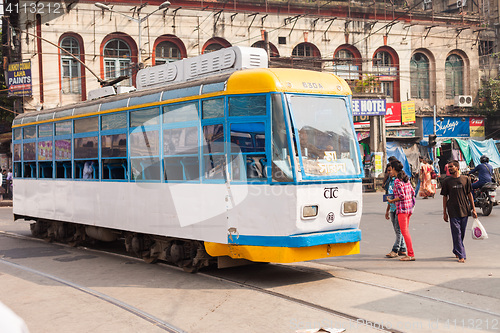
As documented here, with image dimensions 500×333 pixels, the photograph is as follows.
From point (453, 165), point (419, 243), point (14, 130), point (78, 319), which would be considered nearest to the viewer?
point (78, 319)

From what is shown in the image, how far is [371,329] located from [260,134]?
3249mm

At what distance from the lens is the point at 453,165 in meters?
10.5

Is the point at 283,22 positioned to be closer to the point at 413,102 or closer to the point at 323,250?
the point at 413,102

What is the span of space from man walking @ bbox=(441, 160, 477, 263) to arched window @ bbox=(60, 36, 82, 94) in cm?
2617

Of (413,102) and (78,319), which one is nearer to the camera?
(78,319)

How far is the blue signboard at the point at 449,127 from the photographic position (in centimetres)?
3891

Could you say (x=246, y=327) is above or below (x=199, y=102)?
below

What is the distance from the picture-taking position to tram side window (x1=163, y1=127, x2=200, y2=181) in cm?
943

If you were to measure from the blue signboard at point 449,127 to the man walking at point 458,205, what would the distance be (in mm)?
29400

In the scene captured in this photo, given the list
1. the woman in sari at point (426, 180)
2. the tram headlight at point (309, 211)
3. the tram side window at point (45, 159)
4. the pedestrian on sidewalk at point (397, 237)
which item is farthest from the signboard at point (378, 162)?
the tram headlight at point (309, 211)

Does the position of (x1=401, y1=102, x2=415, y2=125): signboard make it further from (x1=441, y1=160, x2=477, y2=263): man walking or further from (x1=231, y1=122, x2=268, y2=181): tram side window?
(x1=231, y1=122, x2=268, y2=181): tram side window

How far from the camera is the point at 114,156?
37.3 feet

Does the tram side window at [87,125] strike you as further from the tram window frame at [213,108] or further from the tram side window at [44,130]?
Answer: the tram window frame at [213,108]

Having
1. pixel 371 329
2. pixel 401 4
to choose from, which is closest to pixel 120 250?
pixel 371 329
